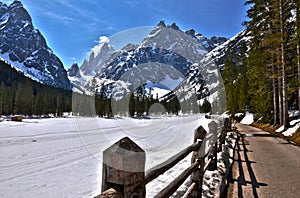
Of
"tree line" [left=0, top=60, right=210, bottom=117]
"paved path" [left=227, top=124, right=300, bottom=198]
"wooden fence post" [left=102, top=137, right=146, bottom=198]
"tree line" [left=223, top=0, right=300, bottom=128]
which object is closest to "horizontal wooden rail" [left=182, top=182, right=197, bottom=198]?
"paved path" [left=227, top=124, right=300, bottom=198]

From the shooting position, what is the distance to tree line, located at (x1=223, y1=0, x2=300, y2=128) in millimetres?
20500

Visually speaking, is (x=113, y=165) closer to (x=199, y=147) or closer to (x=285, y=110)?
(x=199, y=147)

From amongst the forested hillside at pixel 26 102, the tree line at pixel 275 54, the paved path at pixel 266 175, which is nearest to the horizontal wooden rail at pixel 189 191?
the paved path at pixel 266 175

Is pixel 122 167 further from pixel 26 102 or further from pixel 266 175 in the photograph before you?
pixel 26 102

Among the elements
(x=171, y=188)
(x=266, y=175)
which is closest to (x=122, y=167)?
(x=171, y=188)

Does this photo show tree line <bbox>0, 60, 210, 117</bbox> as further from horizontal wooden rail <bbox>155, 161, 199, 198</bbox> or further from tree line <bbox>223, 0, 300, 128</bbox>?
horizontal wooden rail <bbox>155, 161, 199, 198</bbox>

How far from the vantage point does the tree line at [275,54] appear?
20.5 m

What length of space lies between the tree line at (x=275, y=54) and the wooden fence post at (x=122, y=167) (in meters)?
Result: 19.4

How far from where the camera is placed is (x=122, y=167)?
2221 mm

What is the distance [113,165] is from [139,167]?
0.25 m

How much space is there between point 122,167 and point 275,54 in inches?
1064

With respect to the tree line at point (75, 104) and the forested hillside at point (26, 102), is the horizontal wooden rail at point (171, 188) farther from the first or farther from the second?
the forested hillside at point (26, 102)

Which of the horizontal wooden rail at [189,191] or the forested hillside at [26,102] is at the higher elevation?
the forested hillside at [26,102]

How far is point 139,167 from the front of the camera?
7.79 feet
